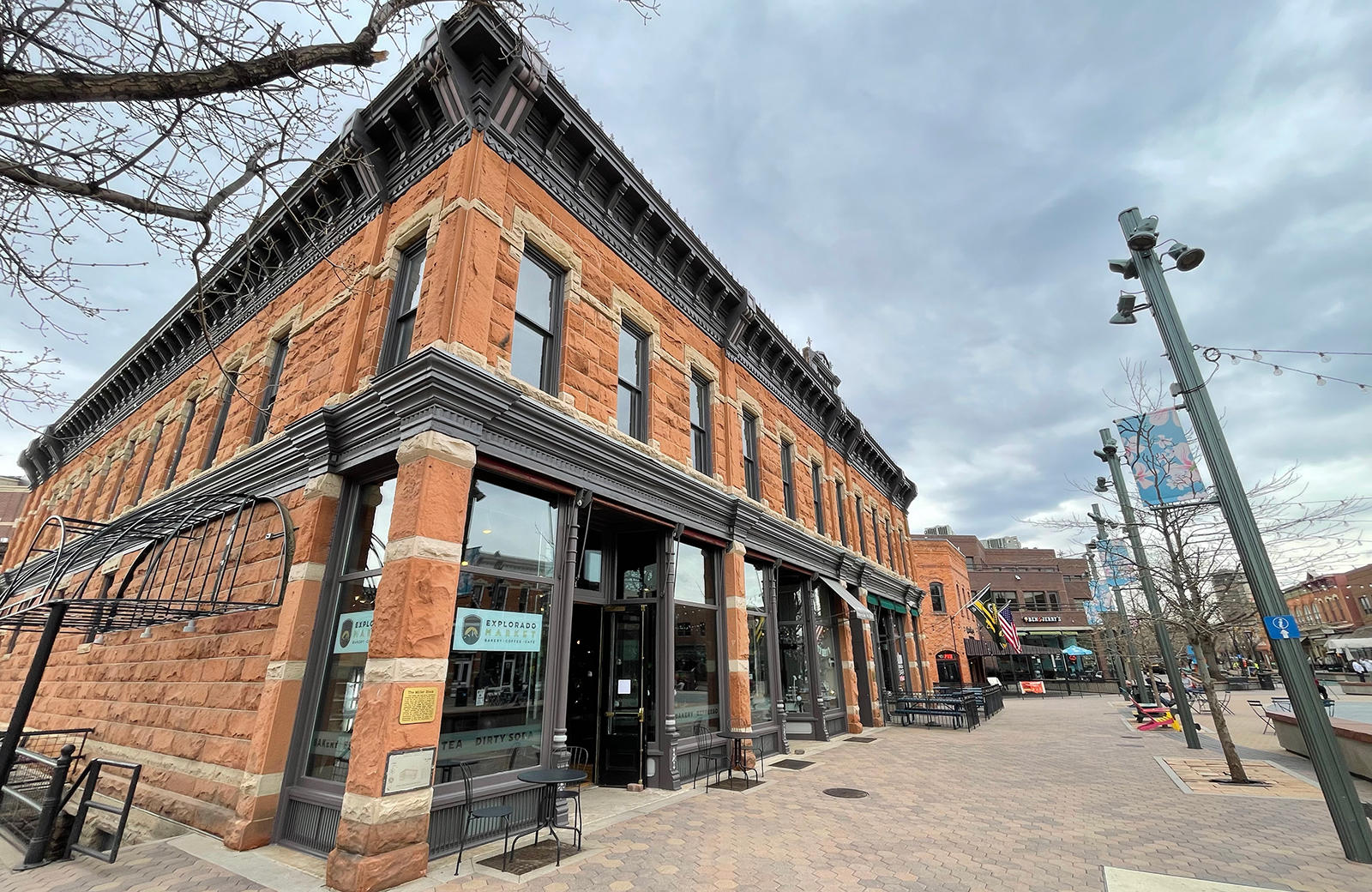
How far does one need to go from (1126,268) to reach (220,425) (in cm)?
1567

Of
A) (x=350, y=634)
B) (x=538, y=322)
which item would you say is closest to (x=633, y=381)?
(x=538, y=322)

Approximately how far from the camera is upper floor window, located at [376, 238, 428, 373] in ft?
26.6

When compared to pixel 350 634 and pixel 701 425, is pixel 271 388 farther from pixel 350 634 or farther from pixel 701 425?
pixel 701 425

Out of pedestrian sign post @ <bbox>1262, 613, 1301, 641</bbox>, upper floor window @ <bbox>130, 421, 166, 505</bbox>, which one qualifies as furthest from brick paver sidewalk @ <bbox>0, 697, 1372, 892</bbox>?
upper floor window @ <bbox>130, 421, 166, 505</bbox>

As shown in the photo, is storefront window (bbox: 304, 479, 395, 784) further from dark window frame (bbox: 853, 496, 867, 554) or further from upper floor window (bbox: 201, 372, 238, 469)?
dark window frame (bbox: 853, 496, 867, 554)

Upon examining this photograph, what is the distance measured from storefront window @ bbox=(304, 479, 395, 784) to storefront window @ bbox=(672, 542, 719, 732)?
185 inches

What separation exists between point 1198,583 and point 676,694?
380 inches

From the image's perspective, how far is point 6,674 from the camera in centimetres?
1523

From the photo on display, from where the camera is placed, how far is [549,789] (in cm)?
692

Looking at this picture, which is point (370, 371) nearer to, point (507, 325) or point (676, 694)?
point (507, 325)

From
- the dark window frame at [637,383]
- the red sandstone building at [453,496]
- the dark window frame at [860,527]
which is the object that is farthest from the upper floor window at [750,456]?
the dark window frame at [860,527]

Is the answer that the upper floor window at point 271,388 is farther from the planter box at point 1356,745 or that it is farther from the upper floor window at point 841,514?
the planter box at point 1356,745

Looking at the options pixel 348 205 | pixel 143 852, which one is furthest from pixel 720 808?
pixel 348 205

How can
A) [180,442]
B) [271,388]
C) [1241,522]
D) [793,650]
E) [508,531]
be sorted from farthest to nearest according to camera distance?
[793,650], [180,442], [271,388], [508,531], [1241,522]
